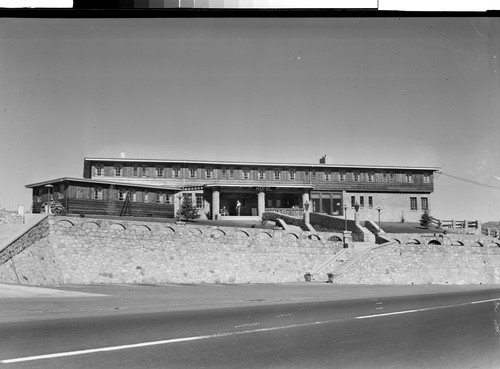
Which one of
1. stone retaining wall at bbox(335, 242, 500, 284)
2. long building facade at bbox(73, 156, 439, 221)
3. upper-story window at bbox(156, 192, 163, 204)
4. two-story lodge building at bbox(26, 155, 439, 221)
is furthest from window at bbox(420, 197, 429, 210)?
upper-story window at bbox(156, 192, 163, 204)

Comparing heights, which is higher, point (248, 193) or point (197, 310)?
point (248, 193)

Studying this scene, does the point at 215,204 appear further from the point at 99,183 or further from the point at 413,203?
the point at 413,203

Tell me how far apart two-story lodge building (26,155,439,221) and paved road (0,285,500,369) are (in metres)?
21.8

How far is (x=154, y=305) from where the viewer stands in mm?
13070

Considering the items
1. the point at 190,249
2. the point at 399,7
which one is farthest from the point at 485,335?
the point at 190,249

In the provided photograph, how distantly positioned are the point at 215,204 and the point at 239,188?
96.4 inches

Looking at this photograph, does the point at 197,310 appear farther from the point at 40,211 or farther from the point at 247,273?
the point at 40,211

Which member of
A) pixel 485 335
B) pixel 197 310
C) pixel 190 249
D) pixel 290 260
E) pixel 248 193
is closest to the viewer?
pixel 485 335

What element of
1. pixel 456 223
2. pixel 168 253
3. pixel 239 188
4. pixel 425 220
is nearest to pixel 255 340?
pixel 168 253

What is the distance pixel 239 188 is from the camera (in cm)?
4334

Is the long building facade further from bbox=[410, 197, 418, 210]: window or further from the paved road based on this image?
the paved road

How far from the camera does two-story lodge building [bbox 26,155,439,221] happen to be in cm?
3328

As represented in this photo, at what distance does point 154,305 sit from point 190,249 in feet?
51.8

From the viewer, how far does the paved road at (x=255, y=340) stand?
264 inches
